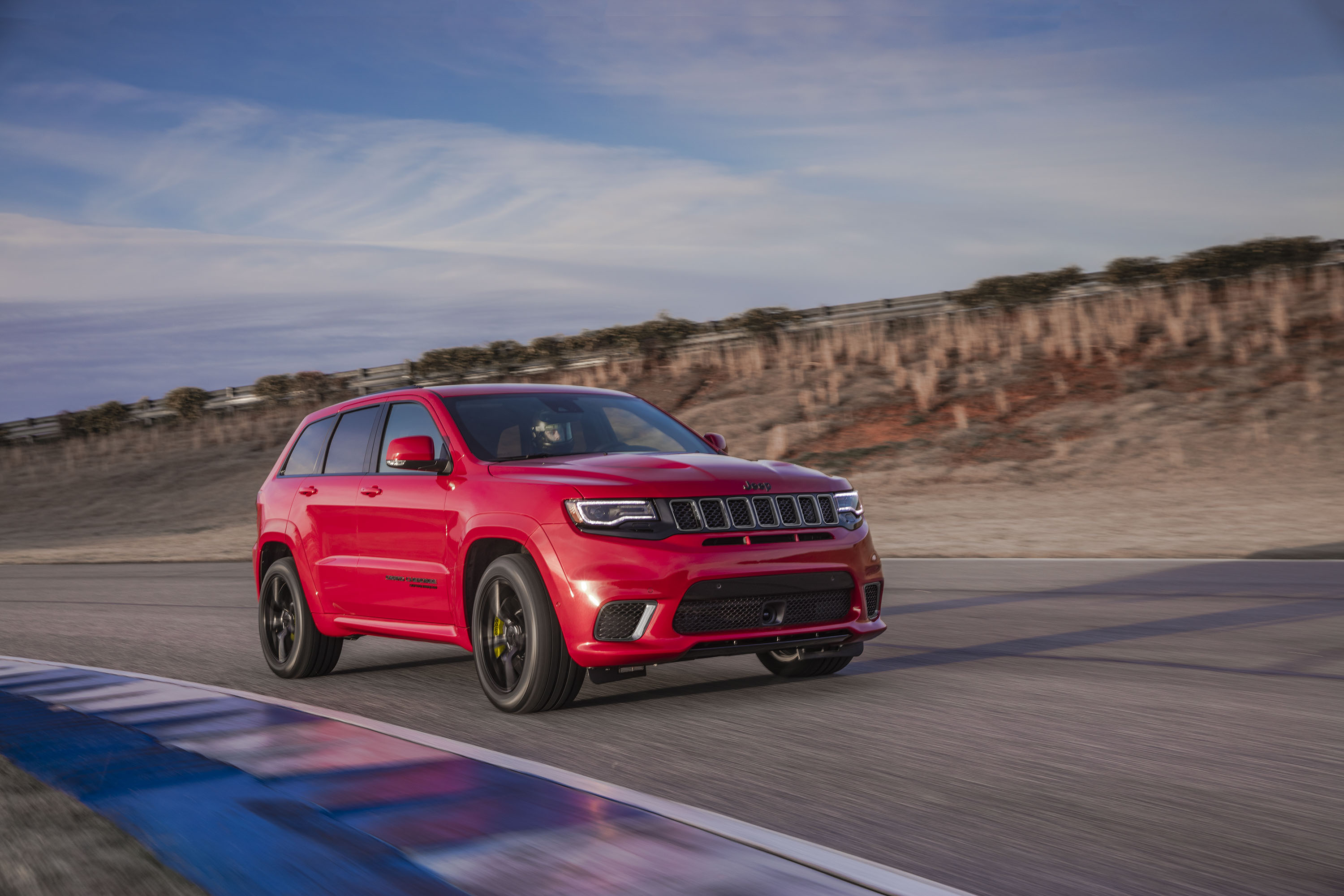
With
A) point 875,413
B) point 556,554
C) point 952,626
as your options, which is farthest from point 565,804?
point 875,413

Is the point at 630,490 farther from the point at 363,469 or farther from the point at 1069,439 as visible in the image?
the point at 1069,439

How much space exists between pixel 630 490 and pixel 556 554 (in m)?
0.46

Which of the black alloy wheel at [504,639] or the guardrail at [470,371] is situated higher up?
the guardrail at [470,371]

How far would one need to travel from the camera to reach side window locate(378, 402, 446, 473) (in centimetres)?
759

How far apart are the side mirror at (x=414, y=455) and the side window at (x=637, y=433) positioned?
1.11 meters

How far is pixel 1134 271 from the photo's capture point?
38500 mm

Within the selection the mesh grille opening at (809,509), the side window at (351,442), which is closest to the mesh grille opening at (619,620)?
the mesh grille opening at (809,509)

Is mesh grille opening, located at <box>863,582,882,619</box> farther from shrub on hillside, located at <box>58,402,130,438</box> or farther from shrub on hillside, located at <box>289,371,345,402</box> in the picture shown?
shrub on hillside, located at <box>58,402,130,438</box>

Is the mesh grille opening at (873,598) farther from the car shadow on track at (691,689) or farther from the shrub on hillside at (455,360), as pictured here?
the shrub on hillside at (455,360)

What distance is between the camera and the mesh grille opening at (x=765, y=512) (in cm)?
651

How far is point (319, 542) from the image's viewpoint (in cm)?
834

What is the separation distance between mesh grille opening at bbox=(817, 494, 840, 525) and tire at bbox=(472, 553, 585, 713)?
1420mm

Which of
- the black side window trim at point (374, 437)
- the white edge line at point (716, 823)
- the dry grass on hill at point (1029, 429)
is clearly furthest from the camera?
the dry grass on hill at point (1029, 429)

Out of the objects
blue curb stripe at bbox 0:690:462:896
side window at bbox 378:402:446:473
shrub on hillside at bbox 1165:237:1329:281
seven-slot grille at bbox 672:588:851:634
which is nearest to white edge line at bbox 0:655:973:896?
blue curb stripe at bbox 0:690:462:896
